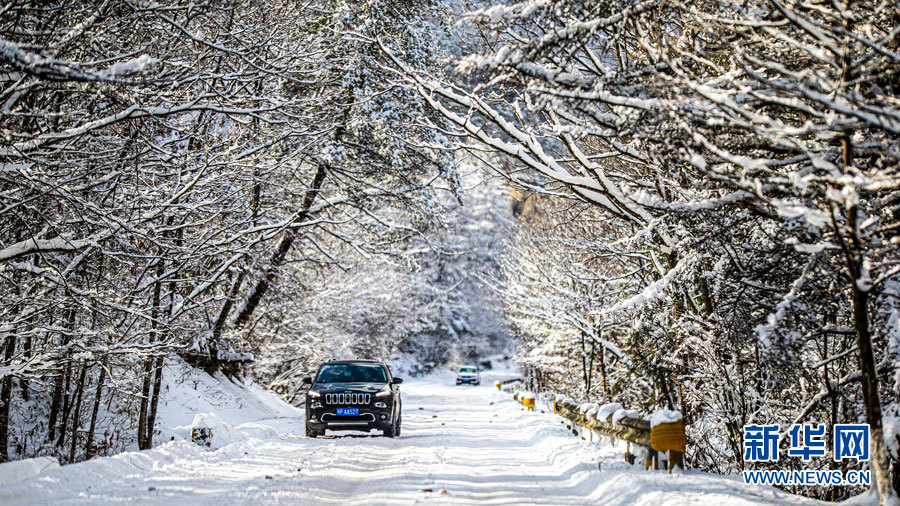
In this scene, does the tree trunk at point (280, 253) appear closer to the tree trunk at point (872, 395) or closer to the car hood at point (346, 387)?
the car hood at point (346, 387)

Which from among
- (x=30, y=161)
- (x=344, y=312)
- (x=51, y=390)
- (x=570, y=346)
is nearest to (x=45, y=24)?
(x=30, y=161)

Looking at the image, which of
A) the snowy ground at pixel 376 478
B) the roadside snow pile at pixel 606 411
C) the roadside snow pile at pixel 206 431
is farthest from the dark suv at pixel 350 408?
the roadside snow pile at pixel 606 411

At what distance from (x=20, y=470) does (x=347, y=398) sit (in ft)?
25.7

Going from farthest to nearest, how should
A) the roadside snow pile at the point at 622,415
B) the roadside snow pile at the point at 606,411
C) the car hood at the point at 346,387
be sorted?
the car hood at the point at 346,387 < the roadside snow pile at the point at 606,411 < the roadside snow pile at the point at 622,415

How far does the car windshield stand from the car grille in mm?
994

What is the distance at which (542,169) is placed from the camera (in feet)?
29.3

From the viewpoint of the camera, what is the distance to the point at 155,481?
8.13 meters

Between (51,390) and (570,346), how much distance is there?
1647 cm

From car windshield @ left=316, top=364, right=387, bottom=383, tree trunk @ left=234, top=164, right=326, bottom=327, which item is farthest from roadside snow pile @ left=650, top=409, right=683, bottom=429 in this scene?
tree trunk @ left=234, top=164, right=326, bottom=327

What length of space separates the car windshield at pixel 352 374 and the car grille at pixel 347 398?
39.2 inches

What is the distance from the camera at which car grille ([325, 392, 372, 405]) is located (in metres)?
14.9

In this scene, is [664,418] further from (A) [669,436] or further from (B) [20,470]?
(B) [20,470]

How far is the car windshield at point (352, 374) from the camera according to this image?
1609 cm

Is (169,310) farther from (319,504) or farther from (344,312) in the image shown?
(344,312)
